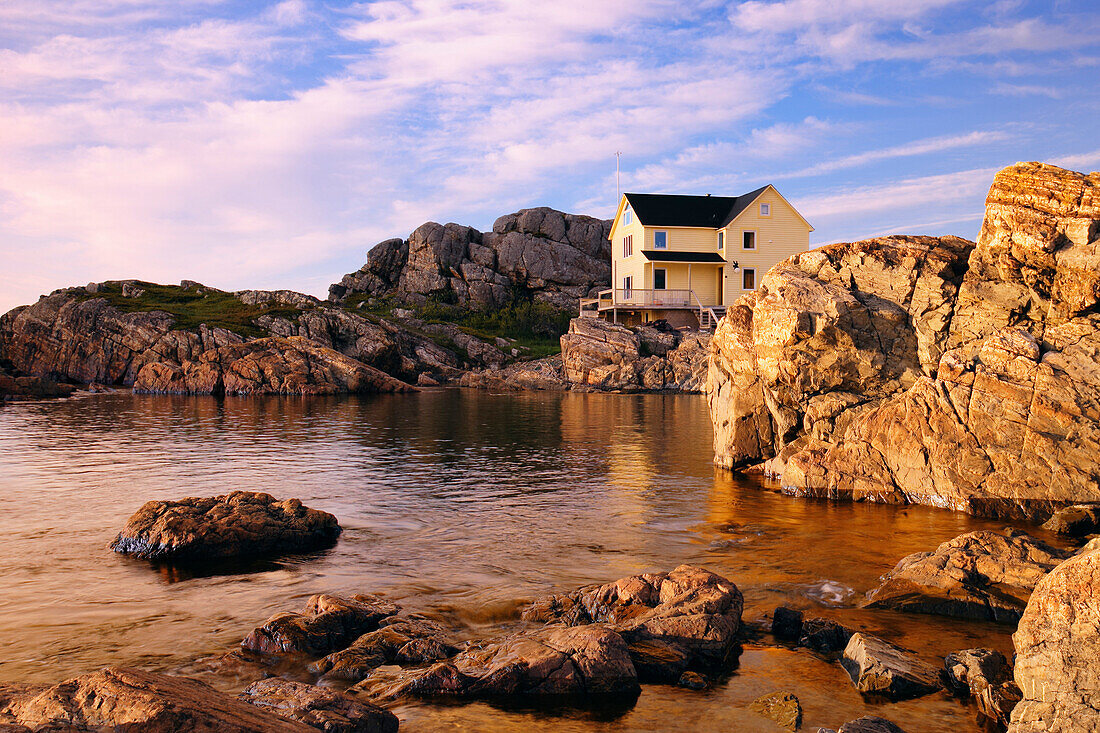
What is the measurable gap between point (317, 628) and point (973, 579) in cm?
1009

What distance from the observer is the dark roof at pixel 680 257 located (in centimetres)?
6500

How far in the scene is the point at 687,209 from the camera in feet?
225

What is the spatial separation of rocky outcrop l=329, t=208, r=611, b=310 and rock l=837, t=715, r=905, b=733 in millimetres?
78167

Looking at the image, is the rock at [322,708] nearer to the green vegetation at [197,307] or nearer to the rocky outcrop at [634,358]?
the rocky outcrop at [634,358]

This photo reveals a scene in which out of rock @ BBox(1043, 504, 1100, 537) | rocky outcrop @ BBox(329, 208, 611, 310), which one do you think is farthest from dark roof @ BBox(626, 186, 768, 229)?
rock @ BBox(1043, 504, 1100, 537)

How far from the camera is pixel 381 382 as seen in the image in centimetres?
6288

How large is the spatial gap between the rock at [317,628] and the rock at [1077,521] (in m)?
13.9

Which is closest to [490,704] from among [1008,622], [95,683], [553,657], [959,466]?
[553,657]

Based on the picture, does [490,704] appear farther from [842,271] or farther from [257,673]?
[842,271]

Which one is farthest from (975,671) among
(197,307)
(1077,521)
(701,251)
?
(197,307)

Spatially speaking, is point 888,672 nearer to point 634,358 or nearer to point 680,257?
point 634,358

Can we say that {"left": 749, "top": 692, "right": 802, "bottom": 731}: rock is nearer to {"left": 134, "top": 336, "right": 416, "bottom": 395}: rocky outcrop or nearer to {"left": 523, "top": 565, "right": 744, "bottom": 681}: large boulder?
{"left": 523, "top": 565, "right": 744, "bottom": 681}: large boulder

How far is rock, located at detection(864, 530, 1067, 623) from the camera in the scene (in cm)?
1110

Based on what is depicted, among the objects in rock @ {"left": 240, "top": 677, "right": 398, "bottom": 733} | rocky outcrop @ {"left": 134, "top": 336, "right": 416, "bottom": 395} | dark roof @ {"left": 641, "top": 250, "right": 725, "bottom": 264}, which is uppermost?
dark roof @ {"left": 641, "top": 250, "right": 725, "bottom": 264}
